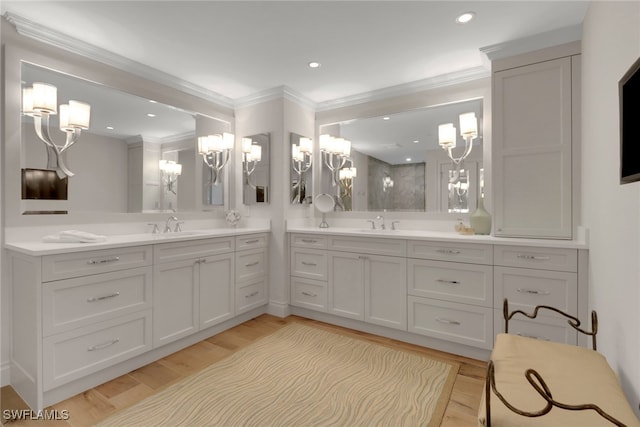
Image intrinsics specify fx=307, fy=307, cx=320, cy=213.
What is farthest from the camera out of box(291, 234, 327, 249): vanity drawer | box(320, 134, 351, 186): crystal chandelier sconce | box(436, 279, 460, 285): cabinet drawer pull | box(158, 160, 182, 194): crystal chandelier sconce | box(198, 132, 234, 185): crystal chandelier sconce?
box(320, 134, 351, 186): crystal chandelier sconce

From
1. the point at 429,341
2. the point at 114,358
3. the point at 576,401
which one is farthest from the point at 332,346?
the point at 576,401

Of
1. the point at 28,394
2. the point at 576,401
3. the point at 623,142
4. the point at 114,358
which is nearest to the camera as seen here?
the point at 576,401

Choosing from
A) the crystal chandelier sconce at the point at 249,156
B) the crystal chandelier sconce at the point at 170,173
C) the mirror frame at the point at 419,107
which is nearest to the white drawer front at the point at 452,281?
the mirror frame at the point at 419,107

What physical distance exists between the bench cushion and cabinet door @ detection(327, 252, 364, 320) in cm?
154

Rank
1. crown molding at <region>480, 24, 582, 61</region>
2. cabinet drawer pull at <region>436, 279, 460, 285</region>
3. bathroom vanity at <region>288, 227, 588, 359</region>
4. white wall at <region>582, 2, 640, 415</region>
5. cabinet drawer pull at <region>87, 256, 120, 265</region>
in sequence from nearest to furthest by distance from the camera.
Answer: white wall at <region>582, 2, 640, 415</region> → cabinet drawer pull at <region>87, 256, 120, 265</region> → bathroom vanity at <region>288, 227, 588, 359</region> → crown molding at <region>480, 24, 582, 61</region> → cabinet drawer pull at <region>436, 279, 460, 285</region>

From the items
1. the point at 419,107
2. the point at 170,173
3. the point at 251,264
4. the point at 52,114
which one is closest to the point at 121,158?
the point at 170,173

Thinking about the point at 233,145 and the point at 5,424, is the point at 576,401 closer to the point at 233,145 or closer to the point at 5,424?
the point at 5,424

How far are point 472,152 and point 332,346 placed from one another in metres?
2.21

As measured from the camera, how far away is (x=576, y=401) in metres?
1.01

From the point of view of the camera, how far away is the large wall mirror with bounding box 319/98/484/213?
298 centimetres

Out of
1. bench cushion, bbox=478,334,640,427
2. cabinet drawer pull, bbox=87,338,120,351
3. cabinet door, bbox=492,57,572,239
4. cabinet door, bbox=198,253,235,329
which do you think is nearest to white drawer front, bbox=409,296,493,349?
cabinet door, bbox=492,57,572,239

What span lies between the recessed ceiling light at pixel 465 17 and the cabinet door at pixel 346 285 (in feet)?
6.60

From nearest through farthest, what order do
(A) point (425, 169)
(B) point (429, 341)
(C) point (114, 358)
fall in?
(C) point (114, 358), (B) point (429, 341), (A) point (425, 169)

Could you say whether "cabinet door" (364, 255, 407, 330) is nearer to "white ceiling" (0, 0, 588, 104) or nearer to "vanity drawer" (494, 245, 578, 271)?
"vanity drawer" (494, 245, 578, 271)
